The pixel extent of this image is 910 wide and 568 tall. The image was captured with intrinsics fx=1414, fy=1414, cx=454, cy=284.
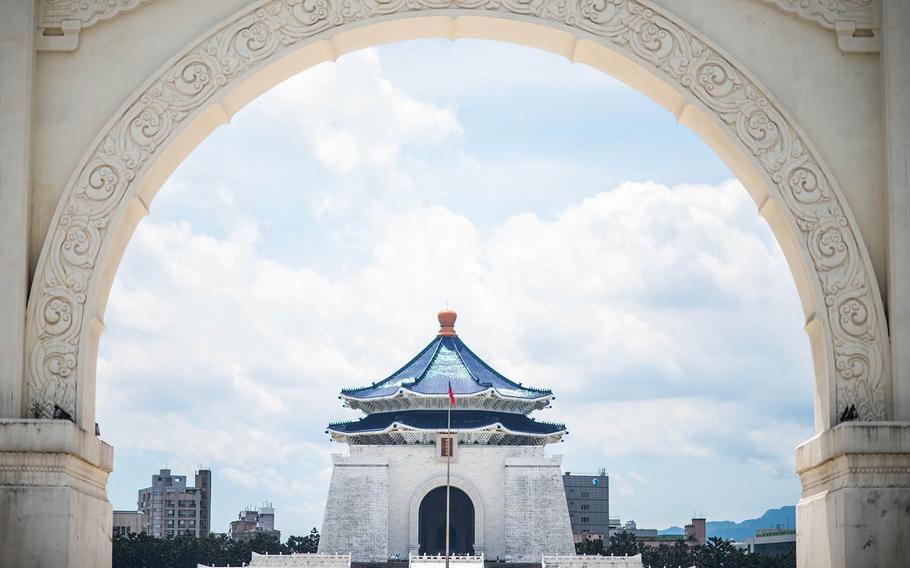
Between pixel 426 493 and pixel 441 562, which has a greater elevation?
pixel 426 493

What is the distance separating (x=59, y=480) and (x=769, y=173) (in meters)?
4.02

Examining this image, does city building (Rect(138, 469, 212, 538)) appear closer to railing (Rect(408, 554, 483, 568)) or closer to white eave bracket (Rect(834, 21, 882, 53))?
railing (Rect(408, 554, 483, 568))

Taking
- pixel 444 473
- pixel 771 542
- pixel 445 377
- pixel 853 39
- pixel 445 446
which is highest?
pixel 445 377

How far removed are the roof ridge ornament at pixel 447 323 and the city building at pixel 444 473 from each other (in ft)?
8.23

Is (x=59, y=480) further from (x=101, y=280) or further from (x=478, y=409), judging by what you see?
(x=478, y=409)

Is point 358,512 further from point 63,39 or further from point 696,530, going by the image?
point 63,39

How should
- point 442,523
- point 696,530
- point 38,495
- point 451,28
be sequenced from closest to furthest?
point 38,495 < point 451,28 < point 442,523 < point 696,530

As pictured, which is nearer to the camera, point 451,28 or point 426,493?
point 451,28

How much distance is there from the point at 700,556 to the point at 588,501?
30222 mm

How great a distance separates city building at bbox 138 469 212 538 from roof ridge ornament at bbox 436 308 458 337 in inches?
1114

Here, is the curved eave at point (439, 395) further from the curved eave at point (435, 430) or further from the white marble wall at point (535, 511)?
the white marble wall at point (535, 511)

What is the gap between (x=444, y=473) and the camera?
4134 cm

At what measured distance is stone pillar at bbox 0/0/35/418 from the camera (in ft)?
23.8

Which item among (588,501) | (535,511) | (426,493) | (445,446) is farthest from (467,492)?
(588,501)
